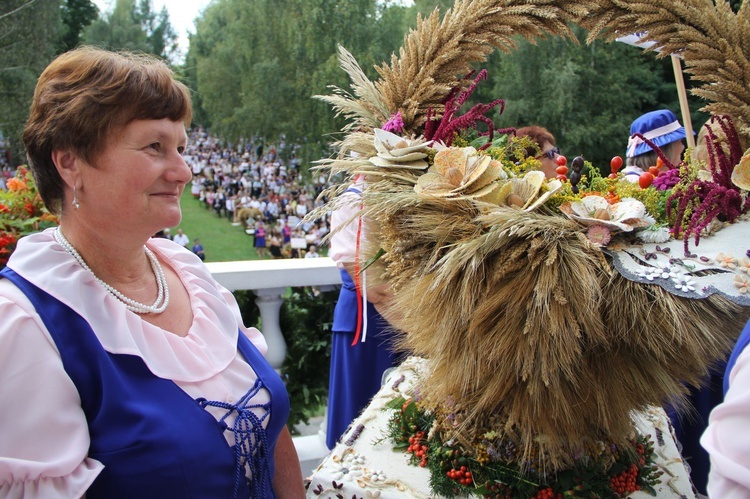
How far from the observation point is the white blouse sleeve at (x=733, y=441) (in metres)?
0.97

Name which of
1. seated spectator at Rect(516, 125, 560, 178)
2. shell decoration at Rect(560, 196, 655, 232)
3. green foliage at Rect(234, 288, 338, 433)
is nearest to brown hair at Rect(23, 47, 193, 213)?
shell decoration at Rect(560, 196, 655, 232)

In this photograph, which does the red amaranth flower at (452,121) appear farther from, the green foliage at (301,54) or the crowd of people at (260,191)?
the green foliage at (301,54)

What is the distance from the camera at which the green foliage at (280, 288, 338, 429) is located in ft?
11.0

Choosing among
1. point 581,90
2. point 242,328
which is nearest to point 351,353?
point 242,328

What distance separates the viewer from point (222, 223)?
94.9 feet

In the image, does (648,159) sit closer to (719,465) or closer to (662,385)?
(662,385)

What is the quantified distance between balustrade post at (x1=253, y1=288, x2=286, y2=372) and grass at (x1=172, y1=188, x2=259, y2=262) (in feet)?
62.7

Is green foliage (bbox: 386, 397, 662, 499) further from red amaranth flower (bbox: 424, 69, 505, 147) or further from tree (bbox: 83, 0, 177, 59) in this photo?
tree (bbox: 83, 0, 177, 59)

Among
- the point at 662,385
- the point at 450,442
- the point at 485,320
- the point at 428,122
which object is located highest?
the point at 428,122

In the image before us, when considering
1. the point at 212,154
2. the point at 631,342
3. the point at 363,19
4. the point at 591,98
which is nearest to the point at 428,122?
the point at 631,342

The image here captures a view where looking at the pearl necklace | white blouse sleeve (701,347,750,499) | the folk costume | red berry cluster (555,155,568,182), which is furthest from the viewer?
the folk costume

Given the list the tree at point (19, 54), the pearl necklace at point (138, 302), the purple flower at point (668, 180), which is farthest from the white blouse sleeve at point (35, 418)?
the tree at point (19, 54)

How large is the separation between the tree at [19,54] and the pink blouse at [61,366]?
1020 inches

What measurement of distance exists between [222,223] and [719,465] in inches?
1143
